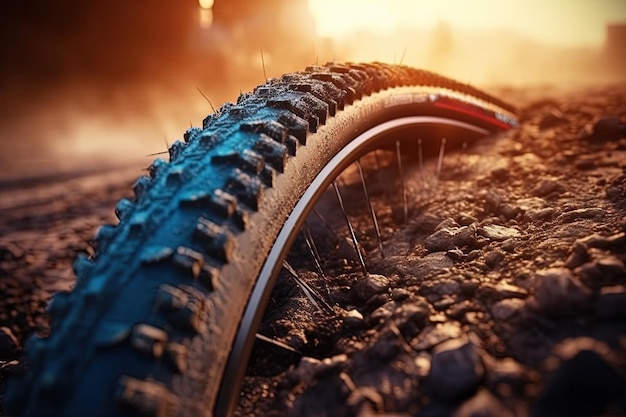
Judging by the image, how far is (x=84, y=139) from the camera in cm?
869

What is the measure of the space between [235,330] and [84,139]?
8.85 meters

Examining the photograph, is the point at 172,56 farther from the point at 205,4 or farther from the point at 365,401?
the point at 365,401

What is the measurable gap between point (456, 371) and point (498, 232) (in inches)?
39.5

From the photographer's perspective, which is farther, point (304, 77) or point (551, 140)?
point (551, 140)

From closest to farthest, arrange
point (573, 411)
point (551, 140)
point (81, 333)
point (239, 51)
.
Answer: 1. point (573, 411)
2. point (81, 333)
3. point (551, 140)
4. point (239, 51)

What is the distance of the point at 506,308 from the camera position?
1335 millimetres

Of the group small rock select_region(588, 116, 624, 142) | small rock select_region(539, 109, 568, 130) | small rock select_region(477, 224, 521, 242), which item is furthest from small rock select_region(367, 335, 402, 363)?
small rock select_region(539, 109, 568, 130)

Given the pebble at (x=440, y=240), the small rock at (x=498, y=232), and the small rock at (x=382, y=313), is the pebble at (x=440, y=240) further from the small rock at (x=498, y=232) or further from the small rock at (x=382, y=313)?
the small rock at (x=382, y=313)

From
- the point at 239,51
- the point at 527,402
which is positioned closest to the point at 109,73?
the point at 239,51

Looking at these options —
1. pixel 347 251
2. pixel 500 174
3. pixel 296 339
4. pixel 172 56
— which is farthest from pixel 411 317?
pixel 172 56

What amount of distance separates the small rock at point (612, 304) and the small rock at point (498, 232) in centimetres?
63

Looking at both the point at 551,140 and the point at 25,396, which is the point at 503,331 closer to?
the point at 25,396

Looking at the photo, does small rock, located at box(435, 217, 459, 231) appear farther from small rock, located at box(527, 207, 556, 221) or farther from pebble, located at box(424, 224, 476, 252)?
small rock, located at box(527, 207, 556, 221)

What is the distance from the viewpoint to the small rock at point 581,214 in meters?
1.84
